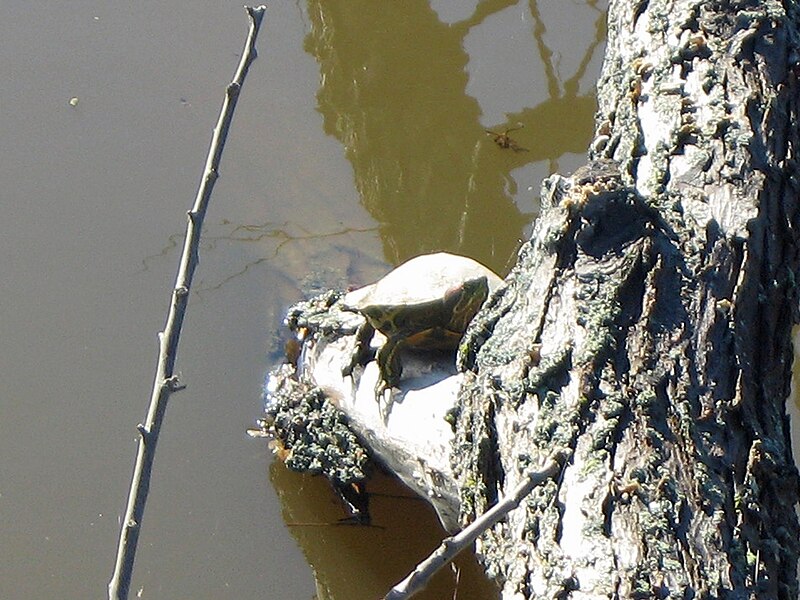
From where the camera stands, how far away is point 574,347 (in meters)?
1.86

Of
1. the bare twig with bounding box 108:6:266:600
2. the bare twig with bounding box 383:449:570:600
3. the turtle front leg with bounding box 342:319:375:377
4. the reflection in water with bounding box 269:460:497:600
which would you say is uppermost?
the turtle front leg with bounding box 342:319:375:377

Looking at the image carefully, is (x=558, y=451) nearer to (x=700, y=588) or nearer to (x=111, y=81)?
(x=700, y=588)

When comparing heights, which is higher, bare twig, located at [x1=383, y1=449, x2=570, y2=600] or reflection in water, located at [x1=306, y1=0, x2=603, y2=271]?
reflection in water, located at [x1=306, y1=0, x2=603, y2=271]

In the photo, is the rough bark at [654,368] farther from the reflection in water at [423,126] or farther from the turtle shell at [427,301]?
the reflection in water at [423,126]

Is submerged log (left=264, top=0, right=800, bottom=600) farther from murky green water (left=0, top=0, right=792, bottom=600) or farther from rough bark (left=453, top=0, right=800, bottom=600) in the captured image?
murky green water (left=0, top=0, right=792, bottom=600)

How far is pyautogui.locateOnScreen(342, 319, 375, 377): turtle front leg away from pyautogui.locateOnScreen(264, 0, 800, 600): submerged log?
422 millimetres

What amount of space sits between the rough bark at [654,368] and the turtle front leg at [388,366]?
56 cm

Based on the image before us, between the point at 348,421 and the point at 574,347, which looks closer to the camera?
the point at 574,347

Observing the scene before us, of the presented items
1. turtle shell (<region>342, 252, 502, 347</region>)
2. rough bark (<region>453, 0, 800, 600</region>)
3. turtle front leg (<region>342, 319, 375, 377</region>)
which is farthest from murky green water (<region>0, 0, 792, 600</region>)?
rough bark (<region>453, 0, 800, 600</region>)

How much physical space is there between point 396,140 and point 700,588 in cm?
298

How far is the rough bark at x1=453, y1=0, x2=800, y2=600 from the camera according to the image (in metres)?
1.62

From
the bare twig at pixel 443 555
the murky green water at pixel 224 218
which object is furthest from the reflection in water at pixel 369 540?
the bare twig at pixel 443 555

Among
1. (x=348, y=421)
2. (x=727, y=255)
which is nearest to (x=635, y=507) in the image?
(x=727, y=255)

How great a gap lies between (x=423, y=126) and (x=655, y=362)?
106 inches
